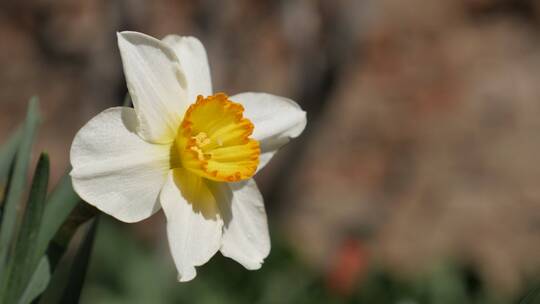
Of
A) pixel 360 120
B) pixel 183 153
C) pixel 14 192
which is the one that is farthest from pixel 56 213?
pixel 360 120

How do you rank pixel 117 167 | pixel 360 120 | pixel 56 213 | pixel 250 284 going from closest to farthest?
pixel 117 167 → pixel 56 213 → pixel 250 284 → pixel 360 120

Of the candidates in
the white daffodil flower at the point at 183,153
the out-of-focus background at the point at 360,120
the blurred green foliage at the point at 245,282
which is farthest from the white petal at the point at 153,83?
the out-of-focus background at the point at 360,120

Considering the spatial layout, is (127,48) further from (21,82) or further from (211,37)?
(21,82)

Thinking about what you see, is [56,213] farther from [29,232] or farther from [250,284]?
[250,284]

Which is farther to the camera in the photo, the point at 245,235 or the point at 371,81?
the point at 371,81

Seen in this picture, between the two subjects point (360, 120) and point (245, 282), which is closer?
point (245, 282)

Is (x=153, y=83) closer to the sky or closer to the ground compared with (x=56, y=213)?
closer to the sky

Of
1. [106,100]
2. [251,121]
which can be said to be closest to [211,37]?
[106,100]
